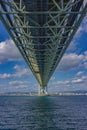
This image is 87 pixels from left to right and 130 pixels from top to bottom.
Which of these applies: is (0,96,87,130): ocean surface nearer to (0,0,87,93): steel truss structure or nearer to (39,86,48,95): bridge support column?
(0,0,87,93): steel truss structure

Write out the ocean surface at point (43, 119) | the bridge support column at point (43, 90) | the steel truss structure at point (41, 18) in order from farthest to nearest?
1. the bridge support column at point (43, 90)
2. the ocean surface at point (43, 119)
3. the steel truss structure at point (41, 18)

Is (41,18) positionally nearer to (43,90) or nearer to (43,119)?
(43,119)

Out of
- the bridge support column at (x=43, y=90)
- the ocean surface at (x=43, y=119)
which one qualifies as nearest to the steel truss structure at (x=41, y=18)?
the ocean surface at (x=43, y=119)

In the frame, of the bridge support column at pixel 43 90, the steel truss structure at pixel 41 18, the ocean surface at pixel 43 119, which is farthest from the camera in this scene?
the bridge support column at pixel 43 90

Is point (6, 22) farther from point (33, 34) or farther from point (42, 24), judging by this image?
point (33, 34)

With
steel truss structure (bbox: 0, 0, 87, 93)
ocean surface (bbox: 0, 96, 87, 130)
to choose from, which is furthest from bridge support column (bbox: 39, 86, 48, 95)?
steel truss structure (bbox: 0, 0, 87, 93)

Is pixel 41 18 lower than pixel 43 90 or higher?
lower

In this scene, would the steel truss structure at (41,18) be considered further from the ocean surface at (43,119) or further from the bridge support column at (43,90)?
the bridge support column at (43,90)

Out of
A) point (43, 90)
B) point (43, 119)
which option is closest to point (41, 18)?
point (43, 119)

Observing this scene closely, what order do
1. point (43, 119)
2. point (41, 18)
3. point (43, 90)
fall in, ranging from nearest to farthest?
point (41, 18)
point (43, 119)
point (43, 90)

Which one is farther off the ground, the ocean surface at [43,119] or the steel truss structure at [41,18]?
the steel truss structure at [41,18]

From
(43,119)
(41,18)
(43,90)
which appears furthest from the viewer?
(43,90)
